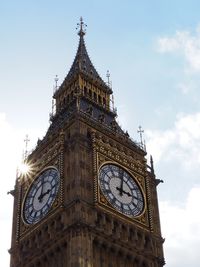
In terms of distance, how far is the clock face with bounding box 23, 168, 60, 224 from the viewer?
1772 inches

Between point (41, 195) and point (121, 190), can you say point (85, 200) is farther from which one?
point (41, 195)

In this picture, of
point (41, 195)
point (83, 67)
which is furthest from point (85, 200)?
point (83, 67)

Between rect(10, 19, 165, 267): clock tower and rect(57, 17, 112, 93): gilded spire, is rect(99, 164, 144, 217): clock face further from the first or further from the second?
rect(57, 17, 112, 93): gilded spire

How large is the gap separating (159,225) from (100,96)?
13.3 m

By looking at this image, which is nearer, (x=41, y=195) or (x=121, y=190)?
(x=121, y=190)

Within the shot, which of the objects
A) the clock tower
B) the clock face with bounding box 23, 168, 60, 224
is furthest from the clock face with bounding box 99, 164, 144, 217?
the clock face with bounding box 23, 168, 60, 224

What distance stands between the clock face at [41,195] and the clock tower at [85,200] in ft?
0.23

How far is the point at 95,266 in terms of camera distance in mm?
40531

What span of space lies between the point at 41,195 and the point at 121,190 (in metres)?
5.45

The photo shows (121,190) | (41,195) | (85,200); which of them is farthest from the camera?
(41,195)

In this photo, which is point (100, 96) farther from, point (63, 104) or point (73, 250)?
point (73, 250)

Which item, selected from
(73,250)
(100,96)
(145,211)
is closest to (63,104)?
(100,96)

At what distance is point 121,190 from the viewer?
150 feet

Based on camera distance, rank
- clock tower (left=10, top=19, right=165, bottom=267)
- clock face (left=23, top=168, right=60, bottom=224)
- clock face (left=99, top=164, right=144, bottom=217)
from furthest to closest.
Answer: clock face (left=23, top=168, right=60, bottom=224) < clock face (left=99, top=164, right=144, bottom=217) < clock tower (left=10, top=19, right=165, bottom=267)
